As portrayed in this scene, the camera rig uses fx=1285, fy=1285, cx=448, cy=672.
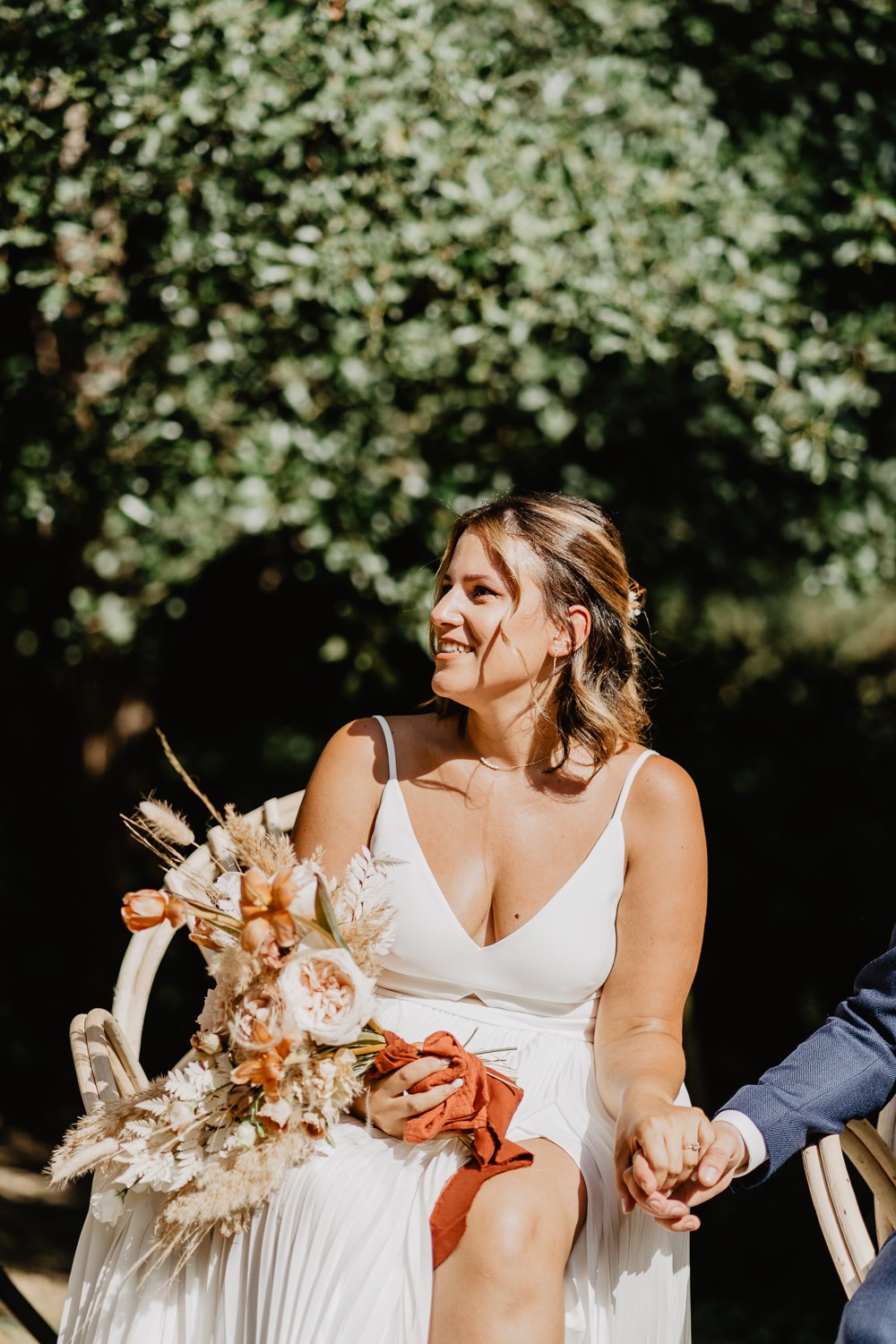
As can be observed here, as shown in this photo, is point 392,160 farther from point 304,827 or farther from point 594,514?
point 304,827

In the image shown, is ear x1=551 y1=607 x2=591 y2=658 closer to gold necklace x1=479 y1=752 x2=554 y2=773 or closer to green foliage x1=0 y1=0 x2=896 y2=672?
gold necklace x1=479 y1=752 x2=554 y2=773

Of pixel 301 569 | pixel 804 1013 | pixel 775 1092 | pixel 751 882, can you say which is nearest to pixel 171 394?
pixel 301 569

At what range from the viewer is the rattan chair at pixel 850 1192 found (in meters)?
1.96

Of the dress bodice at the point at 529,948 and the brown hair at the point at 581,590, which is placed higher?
the brown hair at the point at 581,590

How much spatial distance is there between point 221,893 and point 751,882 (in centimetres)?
357

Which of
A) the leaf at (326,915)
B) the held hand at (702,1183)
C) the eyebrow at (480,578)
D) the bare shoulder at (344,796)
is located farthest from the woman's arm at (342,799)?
the held hand at (702,1183)

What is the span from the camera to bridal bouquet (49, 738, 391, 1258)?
175 centimetres

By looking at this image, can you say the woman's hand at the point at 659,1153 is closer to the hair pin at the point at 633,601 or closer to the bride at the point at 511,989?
the bride at the point at 511,989

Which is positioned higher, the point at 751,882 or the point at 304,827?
the point at 304,827

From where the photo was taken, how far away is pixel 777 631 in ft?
18.4

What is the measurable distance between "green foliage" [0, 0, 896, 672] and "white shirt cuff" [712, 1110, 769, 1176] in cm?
219

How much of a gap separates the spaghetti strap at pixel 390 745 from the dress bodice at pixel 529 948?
0.19 meters

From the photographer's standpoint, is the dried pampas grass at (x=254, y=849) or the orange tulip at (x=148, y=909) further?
the dried pampas grass at (x=254, y=849)

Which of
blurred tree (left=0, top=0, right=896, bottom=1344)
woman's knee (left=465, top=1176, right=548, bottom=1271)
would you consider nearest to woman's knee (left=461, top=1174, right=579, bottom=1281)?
woman's knee (left=465, top=1176, right=548, bottom=1271)
